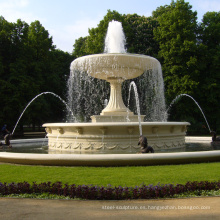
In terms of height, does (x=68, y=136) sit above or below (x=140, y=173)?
above

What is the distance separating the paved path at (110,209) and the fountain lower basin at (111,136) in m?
5.44

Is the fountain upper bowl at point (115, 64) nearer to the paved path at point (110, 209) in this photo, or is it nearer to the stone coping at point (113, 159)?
the stone coping at point (113, 159)

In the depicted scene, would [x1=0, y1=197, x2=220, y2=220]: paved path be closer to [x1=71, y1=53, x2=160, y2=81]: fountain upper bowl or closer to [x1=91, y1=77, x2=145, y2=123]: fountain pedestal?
[x1=91, y1=77, x2=145, y2=123]: fountain pedestal

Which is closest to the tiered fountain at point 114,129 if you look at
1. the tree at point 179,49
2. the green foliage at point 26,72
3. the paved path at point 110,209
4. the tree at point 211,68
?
the paved path at point 110,209

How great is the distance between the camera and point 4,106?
26.4 m

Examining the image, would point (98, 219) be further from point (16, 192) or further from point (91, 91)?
point (91, 91)

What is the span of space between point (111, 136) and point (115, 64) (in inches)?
180

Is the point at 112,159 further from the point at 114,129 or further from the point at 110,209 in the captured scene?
the point at 110,209

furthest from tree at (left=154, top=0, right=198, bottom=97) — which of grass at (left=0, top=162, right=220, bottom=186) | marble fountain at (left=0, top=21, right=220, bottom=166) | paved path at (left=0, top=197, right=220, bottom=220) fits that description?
paved path at (left=0, top=197, right=220, bottom=220)

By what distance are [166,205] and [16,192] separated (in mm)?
2998

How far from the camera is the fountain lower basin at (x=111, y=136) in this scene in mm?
10781

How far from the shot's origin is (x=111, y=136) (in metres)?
10.9

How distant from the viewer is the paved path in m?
4.38

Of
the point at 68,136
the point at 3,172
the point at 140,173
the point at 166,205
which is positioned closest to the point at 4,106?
the point at 68,136
